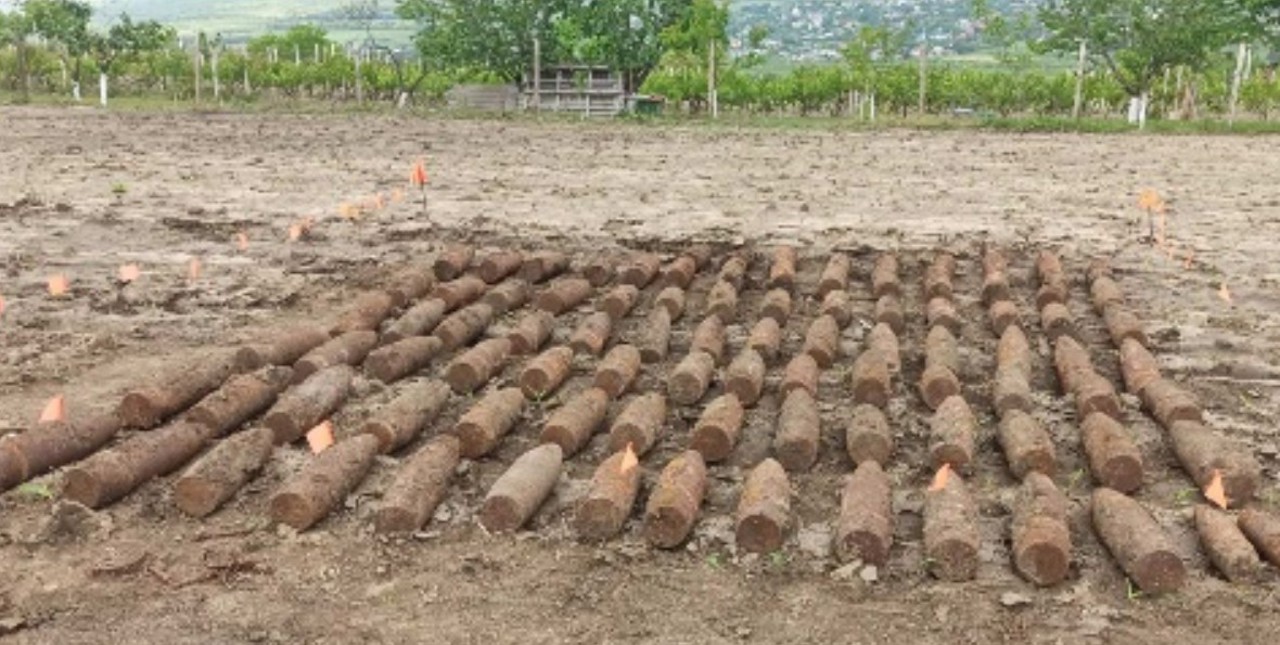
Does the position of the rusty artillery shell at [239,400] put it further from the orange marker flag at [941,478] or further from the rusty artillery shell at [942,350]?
the rusty artillery shell at [942,350]

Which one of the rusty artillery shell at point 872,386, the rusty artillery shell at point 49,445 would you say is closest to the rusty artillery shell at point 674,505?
the rusty artillery shell at point 872,386

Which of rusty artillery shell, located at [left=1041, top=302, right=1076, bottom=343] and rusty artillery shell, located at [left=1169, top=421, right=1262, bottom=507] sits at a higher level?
rusty artillery shell, located at [left=1041, top=302, right=1076, bottom=343]

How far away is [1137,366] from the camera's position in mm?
6316

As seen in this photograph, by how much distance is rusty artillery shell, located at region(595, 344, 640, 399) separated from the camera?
6016mm

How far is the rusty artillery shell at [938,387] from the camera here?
5.88 meters

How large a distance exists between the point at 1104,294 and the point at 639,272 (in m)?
2.98

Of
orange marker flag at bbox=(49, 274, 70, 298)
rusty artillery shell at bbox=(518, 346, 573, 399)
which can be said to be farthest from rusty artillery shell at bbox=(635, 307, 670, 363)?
orange marker flag at bbox=(49, 274, 70, 298)

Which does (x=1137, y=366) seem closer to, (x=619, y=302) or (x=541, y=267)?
(x=619, y=302)

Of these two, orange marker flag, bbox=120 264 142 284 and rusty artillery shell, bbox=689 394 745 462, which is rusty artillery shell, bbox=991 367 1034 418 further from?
orange marker flag, bbox=120 264 142 284

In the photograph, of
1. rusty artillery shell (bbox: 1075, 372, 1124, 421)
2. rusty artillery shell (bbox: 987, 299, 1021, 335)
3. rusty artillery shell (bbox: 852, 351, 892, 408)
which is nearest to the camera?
rusty artillery shell (bbox: 1075, 372, 1124, 421)

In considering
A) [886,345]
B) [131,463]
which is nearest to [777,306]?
[886,345]

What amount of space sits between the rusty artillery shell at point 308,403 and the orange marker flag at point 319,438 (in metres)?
0.09

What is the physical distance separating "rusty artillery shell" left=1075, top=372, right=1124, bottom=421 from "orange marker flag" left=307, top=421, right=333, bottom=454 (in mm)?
Result: 3290

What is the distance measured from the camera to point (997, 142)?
22.2m
